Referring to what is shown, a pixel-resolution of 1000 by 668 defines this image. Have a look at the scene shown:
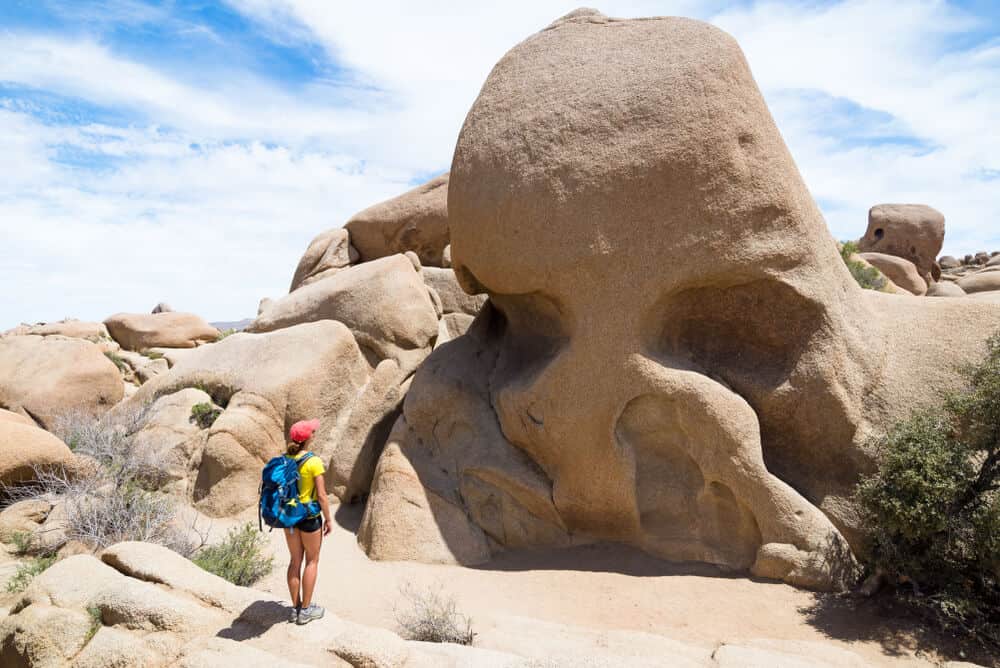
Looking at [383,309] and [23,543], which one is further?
[383,309]

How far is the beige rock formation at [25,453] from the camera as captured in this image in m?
7.57

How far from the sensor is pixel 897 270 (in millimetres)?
21578

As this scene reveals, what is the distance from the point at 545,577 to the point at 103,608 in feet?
12.3

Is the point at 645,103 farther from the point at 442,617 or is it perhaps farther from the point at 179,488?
the point at 179,488

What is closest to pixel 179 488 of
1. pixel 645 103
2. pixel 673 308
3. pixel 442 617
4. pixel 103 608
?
pixel 103 608

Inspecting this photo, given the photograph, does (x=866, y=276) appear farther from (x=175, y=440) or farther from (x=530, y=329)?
(x=175, y=440)

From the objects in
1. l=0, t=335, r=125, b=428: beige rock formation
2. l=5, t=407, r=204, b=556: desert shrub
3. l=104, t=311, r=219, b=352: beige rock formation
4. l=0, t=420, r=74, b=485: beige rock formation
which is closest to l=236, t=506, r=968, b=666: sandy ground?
l=5, t=407, r=204, b=556: desert shrub

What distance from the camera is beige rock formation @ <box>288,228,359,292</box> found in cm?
1455

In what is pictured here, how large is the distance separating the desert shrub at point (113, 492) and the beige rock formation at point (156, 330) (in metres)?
11.2

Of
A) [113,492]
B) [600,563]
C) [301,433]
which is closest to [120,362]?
[113,492]

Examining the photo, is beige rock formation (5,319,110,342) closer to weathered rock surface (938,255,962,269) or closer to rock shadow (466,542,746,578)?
rock shadow (466,542,746,578)

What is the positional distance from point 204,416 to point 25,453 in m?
1.88

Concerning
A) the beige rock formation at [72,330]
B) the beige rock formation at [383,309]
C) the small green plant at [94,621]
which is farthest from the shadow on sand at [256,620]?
the beige rock formation at [72,330]

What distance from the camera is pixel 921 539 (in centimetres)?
577
